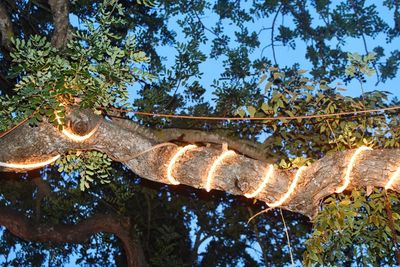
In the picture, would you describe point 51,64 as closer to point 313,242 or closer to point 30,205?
point 313,242

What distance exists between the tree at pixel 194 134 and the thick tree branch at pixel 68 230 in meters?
0.01

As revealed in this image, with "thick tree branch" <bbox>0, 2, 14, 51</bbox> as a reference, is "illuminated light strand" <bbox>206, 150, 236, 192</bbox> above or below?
below

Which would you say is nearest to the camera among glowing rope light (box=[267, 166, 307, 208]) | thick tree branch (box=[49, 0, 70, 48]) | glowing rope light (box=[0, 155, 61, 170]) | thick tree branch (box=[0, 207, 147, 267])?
glowing rope light (box=[267, 166, 307, 208])

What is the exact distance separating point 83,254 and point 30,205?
1305mm

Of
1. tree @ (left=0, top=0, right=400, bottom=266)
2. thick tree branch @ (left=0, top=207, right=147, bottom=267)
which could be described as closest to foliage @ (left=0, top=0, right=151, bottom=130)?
tree @ (left=0, top=0, right=400, bottom=266)

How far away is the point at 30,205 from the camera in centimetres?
702

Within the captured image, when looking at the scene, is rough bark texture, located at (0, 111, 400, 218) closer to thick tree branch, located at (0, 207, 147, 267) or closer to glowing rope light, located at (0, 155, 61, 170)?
glowing rope light, located at (0, 155, 61, 170)

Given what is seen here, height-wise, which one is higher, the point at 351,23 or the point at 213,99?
the point at 351,23

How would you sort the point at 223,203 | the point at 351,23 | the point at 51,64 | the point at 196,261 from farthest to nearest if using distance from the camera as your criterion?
the point at 196,261 < the point at 223,203 < the point at 351,23 < the point at 51,64

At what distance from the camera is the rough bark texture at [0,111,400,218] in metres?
2.82

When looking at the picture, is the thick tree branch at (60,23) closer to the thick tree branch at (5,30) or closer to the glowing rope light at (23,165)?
the thick tree branch at (5,30)

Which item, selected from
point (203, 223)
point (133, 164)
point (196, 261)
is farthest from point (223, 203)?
point (133, 164)

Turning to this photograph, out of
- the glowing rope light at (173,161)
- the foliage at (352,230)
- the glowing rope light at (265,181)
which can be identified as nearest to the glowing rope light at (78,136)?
the glowing rope light at (173,161)

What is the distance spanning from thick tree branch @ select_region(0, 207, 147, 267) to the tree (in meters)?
0.01
